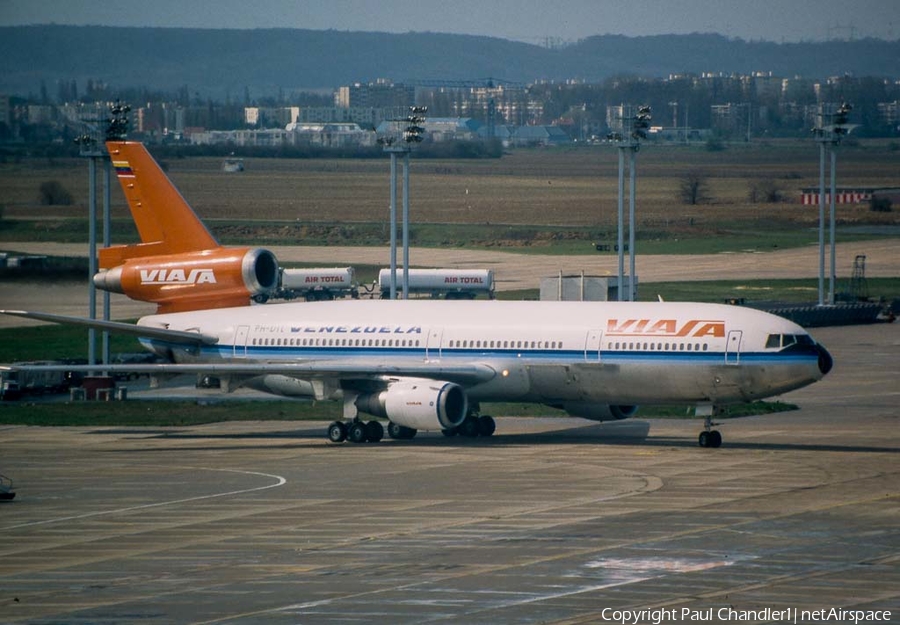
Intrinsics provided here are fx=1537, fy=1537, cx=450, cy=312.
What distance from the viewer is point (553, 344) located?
50500 millimetres

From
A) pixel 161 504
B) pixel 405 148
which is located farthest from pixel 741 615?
pixel 405 148

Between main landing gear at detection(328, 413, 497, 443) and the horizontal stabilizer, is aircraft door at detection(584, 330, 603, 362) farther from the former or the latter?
the horizontal stabilizer

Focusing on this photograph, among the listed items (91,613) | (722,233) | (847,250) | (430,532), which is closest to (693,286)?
(847,250)

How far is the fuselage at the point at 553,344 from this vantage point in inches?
1896

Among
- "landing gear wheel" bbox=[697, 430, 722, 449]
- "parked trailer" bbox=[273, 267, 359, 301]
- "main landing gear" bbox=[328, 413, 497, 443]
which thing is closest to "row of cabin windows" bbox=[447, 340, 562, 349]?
"main landing gear" bbox=[328, 413, 497, 443]

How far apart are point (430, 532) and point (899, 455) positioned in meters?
18.6

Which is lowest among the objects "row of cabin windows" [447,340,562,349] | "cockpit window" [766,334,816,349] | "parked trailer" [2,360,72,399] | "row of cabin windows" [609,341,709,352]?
"parked trailer" [2,360,72,399]

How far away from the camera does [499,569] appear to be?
100 ft

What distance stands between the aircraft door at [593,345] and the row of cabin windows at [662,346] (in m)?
0.49

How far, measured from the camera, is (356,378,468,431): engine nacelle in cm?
4975

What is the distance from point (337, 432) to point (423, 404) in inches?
169

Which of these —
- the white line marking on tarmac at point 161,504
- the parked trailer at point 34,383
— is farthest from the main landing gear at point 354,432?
the parked trailer at point 34,383

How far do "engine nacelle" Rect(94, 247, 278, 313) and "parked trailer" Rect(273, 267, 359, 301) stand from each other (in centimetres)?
5148

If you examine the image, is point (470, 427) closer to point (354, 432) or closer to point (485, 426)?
point (485, 426)
